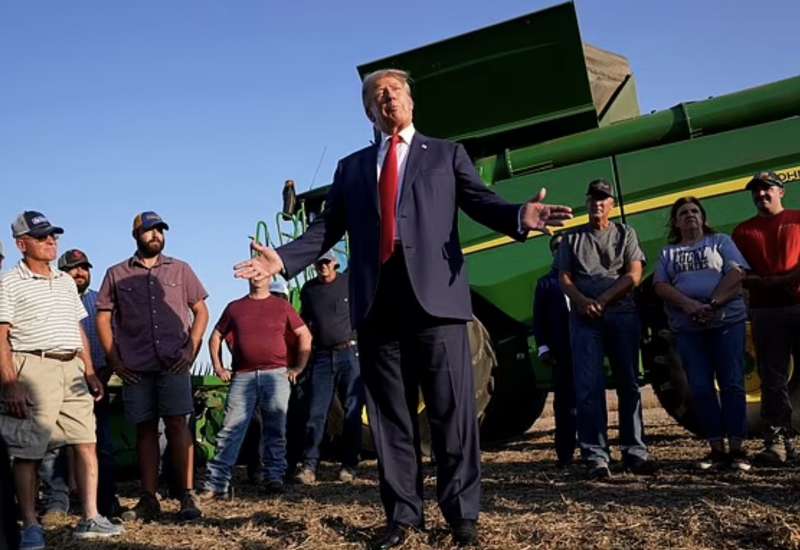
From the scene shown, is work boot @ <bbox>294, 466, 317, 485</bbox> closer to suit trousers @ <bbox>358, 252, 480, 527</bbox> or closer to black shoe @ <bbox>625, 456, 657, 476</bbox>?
black shoe @ <bbox>625, 456, 657, 476</bbox>

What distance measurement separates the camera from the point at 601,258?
6434mm

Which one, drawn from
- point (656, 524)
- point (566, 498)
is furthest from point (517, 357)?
point (656, 524)

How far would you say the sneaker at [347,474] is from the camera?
7430mm

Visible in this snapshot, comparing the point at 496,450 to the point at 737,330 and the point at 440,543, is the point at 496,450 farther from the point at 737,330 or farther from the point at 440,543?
the point at 440,543

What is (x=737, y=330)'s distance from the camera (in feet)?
20.3

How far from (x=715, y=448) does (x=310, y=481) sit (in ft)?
9.98

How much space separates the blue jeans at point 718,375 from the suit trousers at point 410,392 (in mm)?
2568

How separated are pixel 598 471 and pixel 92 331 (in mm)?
3582

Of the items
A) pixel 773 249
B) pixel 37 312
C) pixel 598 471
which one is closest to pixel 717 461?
pixel 598 471

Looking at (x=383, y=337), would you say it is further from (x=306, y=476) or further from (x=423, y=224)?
(x=306, y=476)

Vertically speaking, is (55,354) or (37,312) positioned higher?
(37,312)

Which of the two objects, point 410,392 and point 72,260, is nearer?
point 410,392

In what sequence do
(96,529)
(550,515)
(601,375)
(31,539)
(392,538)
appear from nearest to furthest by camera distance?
(392,538) → (550,515) → (31,539) → (96,529) → (601,375)

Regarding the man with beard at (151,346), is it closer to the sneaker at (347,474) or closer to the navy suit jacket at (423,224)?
the sneaker at (347,474)
